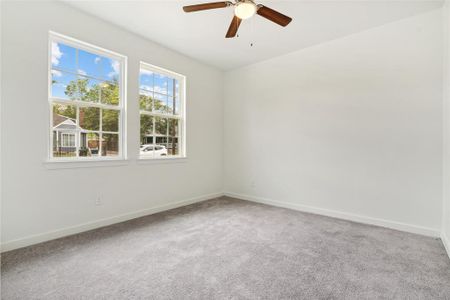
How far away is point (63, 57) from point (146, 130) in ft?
4.65

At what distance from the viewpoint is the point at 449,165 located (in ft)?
7.98

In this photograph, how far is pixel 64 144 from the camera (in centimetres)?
274

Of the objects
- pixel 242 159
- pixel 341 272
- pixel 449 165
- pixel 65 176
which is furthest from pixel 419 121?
pixel 65 176

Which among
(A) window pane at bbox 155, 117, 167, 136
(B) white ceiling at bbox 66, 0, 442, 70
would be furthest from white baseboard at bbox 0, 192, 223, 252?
(B) white ceiling at bbox 66, 0, 442, 70

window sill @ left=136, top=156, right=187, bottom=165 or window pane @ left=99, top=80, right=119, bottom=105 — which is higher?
window pane @ left=99, top=80, right=119, bottom=105

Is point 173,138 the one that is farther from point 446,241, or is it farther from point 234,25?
point 446,241

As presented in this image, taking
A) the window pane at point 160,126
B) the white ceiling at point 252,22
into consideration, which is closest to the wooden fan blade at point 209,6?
the white ceiling at point 252,22

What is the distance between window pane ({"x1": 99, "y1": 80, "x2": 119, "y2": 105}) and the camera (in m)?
3.08

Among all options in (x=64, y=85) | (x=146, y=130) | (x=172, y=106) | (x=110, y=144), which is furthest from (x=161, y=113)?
(x=64, y=85)

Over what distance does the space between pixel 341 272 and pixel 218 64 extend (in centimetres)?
406

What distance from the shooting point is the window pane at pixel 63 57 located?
2.67 m

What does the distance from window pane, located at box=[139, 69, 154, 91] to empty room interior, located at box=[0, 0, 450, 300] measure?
22 mm

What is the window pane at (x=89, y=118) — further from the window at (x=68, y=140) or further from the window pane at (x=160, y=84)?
the window pane at (x=160, y=84)

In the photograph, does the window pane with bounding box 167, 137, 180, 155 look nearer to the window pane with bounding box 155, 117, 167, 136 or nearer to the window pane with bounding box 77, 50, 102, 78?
the window pane with bounding box 155, 117, 167, 136
